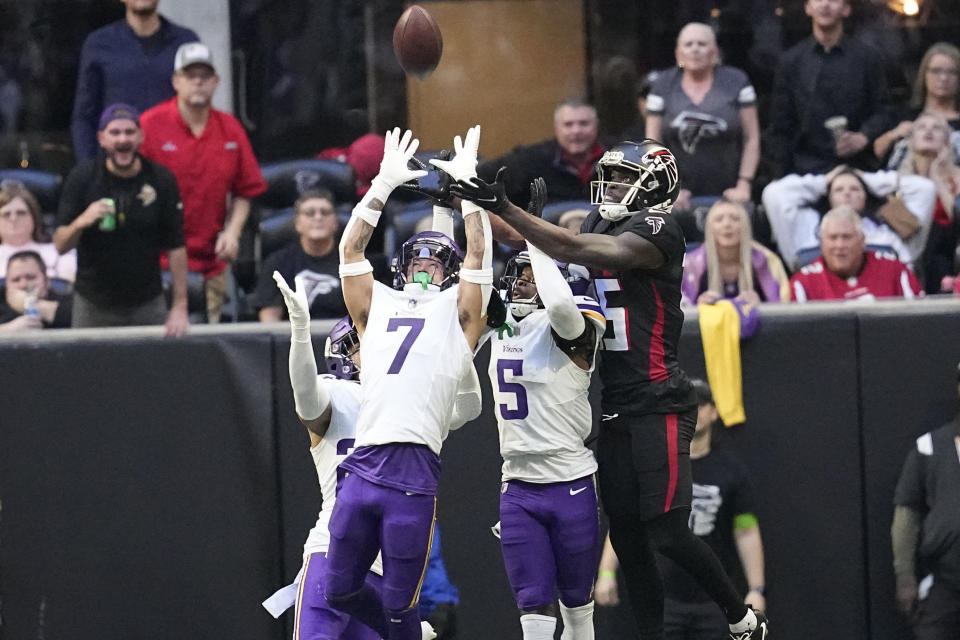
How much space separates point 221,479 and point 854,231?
372cm

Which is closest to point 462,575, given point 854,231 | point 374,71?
point 854,231

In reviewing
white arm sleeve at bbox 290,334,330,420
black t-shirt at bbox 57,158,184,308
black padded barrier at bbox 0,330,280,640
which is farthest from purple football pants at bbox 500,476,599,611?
black t-shirt at bbox 57,158,184,308

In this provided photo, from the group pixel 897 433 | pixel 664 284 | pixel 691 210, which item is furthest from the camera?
pixel 691 210

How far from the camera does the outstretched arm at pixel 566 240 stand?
5867 millimetres

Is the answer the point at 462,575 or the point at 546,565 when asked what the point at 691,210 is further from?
the point at 546,565

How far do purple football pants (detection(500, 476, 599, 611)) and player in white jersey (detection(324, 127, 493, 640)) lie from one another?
0.62 meters

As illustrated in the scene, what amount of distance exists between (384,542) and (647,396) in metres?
1.29

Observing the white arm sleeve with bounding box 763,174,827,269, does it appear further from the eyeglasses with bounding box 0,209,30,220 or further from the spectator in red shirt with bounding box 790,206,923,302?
the eyeglasses with bounding box 0,209,30,220

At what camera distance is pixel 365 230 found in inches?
246

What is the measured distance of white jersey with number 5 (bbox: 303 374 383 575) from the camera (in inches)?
254

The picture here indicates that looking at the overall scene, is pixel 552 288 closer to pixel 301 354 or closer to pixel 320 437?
pixel 301 354

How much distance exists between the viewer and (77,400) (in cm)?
855

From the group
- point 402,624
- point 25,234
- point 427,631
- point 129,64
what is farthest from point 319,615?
point 129,64

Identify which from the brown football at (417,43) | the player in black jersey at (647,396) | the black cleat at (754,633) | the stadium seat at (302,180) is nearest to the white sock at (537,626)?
the player in black jersey at (647,396)
